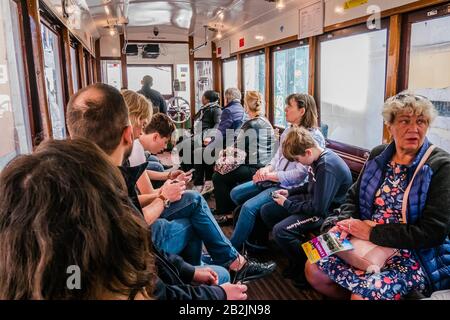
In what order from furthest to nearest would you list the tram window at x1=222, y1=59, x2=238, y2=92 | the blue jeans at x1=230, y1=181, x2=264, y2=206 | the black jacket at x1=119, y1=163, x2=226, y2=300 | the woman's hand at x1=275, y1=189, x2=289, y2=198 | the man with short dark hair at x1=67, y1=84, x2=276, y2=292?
1. the tram window at x1=222, y1=59, x2=238, y2=92
2. the blue jeans at x1=230, y1=181, x2=264, y2=206
3. the woman's hand at x1=275, y1=189, x2=289, y2=198
4. the man with short dark hair at x1=67, y1=84, x2=276, y2=292
5. the black jacket at x1=119, y1=163, x2=226, y2=300

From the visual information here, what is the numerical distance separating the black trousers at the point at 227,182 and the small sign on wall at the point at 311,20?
5.15 ft

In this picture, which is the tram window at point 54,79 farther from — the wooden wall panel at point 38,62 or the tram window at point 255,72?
the tram window at point 255,72

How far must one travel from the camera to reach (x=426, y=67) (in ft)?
8.16

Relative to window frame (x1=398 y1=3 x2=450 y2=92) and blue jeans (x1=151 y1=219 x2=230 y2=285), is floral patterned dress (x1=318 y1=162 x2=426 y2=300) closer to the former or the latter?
blue jeans (x1=151 y1=219 x2=230 y2=285)

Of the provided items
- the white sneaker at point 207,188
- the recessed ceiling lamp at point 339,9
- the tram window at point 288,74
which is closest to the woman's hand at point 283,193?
the white sneaker at point 207,188

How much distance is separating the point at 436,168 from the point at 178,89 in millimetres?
7121

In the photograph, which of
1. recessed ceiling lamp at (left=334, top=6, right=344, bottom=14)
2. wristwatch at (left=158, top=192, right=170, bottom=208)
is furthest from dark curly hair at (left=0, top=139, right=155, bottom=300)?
recessed ceiling lamp at (left=334, top=6, right=344, bottom=14)

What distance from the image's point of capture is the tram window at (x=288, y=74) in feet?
14.4

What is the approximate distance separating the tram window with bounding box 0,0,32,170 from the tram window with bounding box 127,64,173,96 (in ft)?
18.9

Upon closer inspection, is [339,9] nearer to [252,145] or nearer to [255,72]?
[252,145]

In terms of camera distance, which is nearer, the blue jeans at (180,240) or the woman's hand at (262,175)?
the blue jeans at (180,240)

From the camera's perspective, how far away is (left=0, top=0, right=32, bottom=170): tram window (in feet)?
6.14
